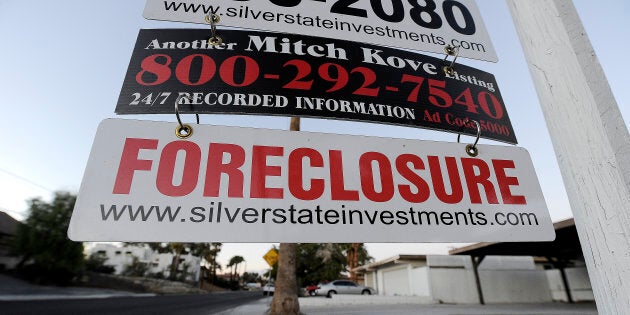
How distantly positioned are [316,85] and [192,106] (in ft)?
1.86

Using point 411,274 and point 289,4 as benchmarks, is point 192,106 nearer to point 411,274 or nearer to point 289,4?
point 289,4

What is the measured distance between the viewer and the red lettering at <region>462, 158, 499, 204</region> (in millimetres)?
1328

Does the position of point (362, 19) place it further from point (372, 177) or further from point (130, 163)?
point (130, 163)

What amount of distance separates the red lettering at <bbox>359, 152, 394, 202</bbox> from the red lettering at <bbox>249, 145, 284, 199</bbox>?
350 mm

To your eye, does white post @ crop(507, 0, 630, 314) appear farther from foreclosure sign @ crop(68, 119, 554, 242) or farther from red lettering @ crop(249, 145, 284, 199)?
red lettering @ crop(249, 145, 284, 199)

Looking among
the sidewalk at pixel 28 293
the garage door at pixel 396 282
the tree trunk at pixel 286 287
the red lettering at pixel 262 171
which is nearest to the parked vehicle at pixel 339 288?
the garage door at pixel 396 282

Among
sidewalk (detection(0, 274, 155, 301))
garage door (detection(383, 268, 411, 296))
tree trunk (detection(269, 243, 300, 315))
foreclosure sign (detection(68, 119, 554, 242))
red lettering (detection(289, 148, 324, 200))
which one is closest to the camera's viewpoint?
foreclosure sign (detection(68, 119, 554, 242))

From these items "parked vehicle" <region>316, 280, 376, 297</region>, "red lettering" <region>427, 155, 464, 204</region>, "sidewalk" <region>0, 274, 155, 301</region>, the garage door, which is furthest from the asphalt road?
the garage door

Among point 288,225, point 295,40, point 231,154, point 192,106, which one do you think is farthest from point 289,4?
point 288,225

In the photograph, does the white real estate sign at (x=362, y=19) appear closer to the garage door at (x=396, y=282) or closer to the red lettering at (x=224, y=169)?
the red lettering at (x=224, y=169)

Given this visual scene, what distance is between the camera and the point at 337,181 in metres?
1.26

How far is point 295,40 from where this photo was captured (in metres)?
1.62

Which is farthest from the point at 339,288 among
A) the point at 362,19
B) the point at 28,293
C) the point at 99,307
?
the point at 362,19

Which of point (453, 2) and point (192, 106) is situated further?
point (453, 2)
